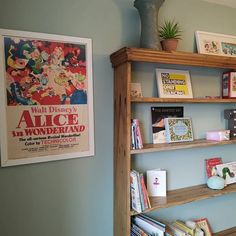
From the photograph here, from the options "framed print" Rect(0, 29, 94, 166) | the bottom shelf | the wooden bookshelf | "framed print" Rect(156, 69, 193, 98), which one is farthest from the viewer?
the bottom shelf

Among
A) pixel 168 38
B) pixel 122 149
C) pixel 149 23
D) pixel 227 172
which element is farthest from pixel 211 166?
pixel 149 23

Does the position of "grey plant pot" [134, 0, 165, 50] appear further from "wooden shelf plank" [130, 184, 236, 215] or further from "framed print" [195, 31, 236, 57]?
"wooden shelf plank" [130, 184, 236, 215]

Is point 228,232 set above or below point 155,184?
below

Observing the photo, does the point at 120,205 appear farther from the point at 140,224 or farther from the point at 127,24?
the point at 127,24

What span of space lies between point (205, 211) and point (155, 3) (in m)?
1.78

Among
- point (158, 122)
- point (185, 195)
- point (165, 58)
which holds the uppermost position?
point (165, 58)

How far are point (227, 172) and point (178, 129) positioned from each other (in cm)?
67

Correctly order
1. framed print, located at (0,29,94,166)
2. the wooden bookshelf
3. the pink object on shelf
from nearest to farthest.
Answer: framed print, located at (0,29,94,166) → the wooden bookshelf → the pink object on shelf

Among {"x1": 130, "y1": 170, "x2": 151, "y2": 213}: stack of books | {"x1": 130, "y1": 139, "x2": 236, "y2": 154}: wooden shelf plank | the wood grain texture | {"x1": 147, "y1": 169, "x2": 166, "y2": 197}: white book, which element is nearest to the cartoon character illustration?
the wood grain texture

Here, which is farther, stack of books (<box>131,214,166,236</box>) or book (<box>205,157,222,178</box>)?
book (<box>205,157,222,178</box>)

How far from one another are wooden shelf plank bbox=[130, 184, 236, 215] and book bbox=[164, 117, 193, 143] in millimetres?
429

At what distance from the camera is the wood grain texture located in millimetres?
1491

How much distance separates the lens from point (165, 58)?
1.56 m

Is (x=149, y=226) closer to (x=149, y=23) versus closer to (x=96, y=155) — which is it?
(x=96, y=155)
